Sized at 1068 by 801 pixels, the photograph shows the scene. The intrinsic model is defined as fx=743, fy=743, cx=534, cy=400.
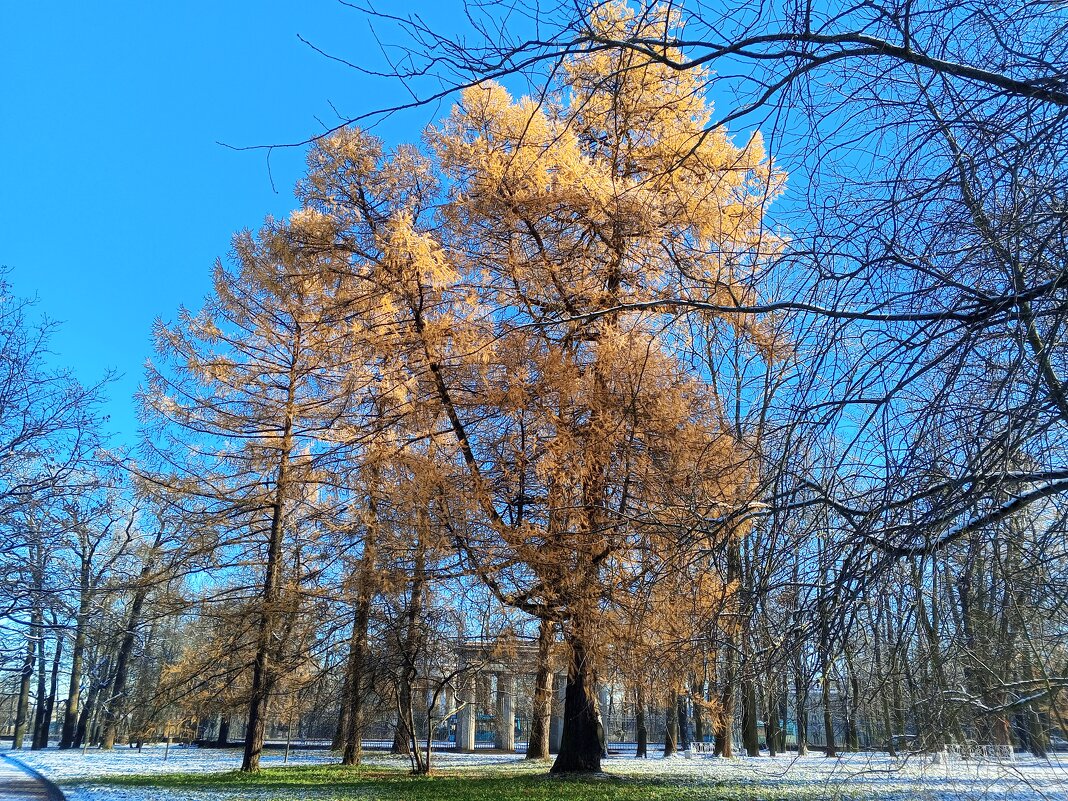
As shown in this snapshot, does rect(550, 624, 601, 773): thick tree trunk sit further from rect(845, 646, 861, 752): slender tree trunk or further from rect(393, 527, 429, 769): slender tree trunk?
rect(845, 646, 861, 752): slender tree trunk

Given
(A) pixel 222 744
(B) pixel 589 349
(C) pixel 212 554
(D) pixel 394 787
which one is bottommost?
(A) pixel 222 744

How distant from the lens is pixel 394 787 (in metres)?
9.63

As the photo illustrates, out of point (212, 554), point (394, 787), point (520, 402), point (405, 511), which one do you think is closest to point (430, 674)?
point (394, 787)

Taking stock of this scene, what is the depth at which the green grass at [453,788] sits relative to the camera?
26.4ft

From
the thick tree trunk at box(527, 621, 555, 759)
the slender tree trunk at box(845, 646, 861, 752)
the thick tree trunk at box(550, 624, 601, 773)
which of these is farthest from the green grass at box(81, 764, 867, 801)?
the slender tree trunk at box(845, 646, 861, 752)

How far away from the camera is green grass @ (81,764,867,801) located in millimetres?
8055

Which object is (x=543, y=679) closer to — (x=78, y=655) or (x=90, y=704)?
(x=78, y=655)

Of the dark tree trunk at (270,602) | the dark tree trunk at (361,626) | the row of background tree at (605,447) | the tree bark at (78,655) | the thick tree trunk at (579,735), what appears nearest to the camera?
the row of background tree at (605,447)

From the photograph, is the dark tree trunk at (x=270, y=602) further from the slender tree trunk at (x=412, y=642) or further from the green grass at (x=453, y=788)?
the slender tree trunk at (x=412, y=642)

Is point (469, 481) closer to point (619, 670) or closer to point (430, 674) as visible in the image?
point (619, 670)

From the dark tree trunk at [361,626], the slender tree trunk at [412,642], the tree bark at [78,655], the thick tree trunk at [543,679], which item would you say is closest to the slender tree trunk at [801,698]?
the tree bark at [78,655]

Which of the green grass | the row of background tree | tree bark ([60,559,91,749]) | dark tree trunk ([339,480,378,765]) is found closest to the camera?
the row of background tree

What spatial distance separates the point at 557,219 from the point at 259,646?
29.4 feet

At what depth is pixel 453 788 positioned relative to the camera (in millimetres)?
9461
